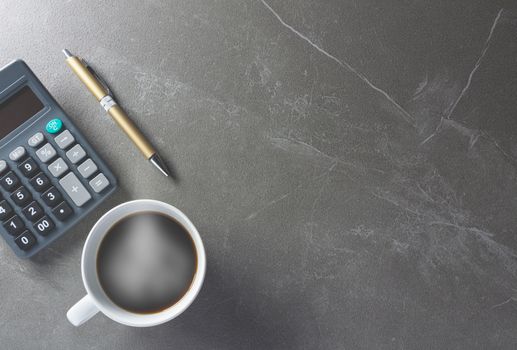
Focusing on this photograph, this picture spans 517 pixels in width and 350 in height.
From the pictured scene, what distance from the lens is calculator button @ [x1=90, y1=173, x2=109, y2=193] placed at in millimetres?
502

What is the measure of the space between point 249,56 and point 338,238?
210 mm

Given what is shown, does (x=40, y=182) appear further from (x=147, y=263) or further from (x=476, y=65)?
(x=476, y=65)

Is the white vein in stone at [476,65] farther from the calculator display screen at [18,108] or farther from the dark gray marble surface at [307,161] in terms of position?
the calculator display screen at [18,108]

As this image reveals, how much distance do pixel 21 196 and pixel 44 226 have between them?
0.04m

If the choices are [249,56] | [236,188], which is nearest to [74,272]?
[236,188]

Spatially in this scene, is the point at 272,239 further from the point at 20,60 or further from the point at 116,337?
the point at 20,60

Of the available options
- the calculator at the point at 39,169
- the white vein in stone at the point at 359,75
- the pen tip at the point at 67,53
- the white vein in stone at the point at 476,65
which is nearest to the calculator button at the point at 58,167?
the calculator at the point at 39,169

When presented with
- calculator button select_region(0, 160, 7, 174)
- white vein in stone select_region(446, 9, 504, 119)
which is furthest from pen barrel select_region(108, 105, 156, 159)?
white vein in stone select_region(446, 9, 504, 119)

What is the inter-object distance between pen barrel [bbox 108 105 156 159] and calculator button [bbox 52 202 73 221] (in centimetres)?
9

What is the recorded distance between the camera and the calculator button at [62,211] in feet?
1.62

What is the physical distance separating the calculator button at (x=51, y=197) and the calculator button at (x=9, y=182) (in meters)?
0.03

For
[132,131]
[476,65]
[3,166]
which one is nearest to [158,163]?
[132,131]

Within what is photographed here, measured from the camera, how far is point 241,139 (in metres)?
0.53

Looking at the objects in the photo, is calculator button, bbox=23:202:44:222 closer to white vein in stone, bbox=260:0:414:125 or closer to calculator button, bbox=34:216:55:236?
calculator button, bbox=34:216:55:236
